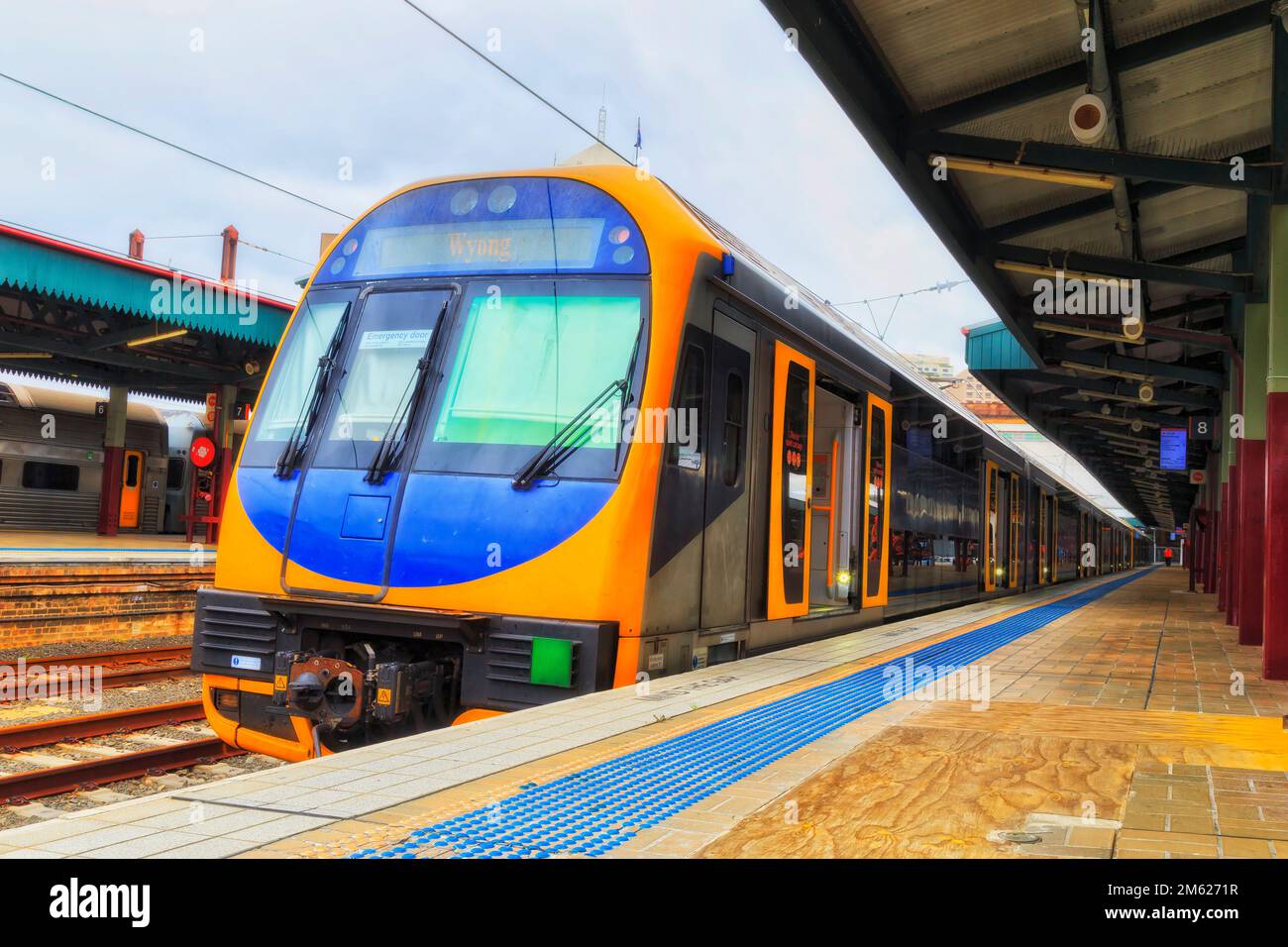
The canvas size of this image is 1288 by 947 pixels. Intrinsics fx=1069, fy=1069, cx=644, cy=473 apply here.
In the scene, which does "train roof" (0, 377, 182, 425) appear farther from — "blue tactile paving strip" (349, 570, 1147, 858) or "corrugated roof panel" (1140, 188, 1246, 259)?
"blue tactile paving strip" (349, 570, 1147, 858)

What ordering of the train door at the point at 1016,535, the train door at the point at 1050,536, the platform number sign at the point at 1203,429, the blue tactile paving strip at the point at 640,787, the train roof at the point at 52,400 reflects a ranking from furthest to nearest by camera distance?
1. the train door at the point at 1050,536
2. the train roof at the point at 52,400
3. the train door at the point at 1016,535
4. the platform number sign at the point at 1203,429
5. the blue tactile paving strip at the point at 640,787

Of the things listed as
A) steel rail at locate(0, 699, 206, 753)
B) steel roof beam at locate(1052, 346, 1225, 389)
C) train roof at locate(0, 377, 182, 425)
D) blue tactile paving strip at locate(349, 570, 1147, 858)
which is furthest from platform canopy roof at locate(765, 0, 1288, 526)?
train roof at locate(0, 377, 182, 425)

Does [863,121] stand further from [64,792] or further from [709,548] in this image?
[64,792]

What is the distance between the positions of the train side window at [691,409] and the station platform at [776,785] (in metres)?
1.29

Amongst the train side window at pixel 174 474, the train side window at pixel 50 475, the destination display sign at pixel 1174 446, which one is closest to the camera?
the destination display sign at pixel 1174 446

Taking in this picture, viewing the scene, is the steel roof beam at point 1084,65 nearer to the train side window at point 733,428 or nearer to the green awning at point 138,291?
the train side window at point 733,428

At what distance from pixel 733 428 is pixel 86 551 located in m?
15.2

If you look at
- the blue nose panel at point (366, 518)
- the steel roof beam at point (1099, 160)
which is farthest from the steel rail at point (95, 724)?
the steel roof beam at point (1099, 160)

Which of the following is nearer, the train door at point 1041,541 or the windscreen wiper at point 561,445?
the windscreen wiper at point 561,445

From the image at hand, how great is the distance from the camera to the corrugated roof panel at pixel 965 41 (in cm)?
771

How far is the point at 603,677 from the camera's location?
220 inches

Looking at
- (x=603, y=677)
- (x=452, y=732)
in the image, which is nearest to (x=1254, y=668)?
(x=603, y=677)
